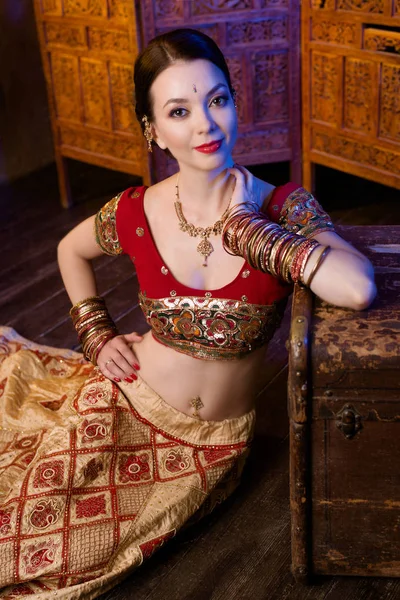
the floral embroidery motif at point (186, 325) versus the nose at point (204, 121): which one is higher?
the nose at point (204, 121)

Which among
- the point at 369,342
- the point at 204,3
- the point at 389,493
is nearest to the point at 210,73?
the point at 369,342

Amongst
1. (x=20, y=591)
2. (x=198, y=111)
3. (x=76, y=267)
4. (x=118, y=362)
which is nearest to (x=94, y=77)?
(x=76, y=267)

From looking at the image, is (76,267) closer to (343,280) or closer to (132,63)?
(343,280)

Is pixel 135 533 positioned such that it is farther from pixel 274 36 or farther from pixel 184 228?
pixel 274 36

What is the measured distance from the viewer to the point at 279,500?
2.15 m

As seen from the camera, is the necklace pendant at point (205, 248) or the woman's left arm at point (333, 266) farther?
the necklace pendant at point (205, 248)

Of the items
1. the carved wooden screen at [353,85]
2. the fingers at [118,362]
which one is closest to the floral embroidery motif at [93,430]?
the fingers at [118,362]

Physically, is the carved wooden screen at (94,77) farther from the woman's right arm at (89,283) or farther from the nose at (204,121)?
the nose at (204,121)

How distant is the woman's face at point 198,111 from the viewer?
5.58 feet

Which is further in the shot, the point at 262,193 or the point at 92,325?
the point at 92,325

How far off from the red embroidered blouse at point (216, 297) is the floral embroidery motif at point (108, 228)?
22mm

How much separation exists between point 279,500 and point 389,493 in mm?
515

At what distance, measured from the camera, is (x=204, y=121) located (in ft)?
5.57

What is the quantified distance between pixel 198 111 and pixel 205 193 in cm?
20
